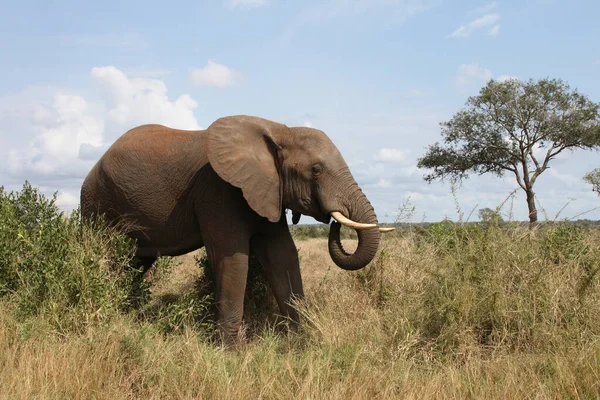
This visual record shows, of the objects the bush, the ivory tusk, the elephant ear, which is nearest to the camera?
the bush

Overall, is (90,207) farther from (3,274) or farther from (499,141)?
(499,141)

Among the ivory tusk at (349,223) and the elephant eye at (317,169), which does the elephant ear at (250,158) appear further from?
the ivory tusk at (349,223)

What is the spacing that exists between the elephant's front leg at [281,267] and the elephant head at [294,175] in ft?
1.49

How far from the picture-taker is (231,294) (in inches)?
268

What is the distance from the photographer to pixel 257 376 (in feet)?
16.0

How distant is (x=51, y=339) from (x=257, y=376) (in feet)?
6.63

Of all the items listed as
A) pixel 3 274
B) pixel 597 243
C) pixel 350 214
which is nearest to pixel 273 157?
pixel 350 214

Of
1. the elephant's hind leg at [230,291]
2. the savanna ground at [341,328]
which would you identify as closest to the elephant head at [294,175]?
the elephant's hind leg at [230,291]

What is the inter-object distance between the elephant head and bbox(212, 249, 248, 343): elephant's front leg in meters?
0.63

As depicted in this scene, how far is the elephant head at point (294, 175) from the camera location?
666 centimetres

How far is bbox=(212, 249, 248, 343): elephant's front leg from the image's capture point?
6.79 metres

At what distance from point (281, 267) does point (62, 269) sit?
2432 millimetres

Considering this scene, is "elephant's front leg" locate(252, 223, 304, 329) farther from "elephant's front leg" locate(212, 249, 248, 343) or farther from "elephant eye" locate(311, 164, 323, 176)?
"elephant eye" locate(311, 164, 323, 176)

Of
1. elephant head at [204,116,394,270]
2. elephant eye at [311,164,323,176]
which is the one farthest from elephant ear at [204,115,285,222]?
elephant eye at [311,164,323,176]
